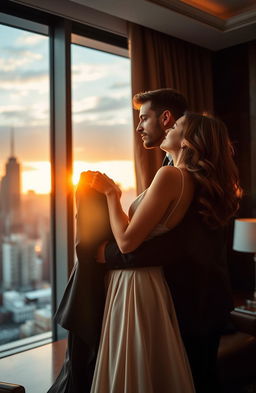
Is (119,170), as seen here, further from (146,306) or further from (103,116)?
(146,306)

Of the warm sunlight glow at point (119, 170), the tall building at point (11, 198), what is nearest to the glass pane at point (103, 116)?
the warm sunlight glow at point (119, 170)

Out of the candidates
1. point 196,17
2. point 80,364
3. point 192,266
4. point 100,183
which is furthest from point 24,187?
point 196,17

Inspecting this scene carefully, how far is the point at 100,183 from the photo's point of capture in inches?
65.1

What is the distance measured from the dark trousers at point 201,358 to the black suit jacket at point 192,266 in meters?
0.05

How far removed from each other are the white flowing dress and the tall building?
4.70 ft

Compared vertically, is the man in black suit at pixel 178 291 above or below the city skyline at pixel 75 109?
below

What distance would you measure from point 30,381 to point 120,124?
2.18 m

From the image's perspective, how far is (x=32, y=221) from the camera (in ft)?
9.83

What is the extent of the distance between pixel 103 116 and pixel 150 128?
1.44m

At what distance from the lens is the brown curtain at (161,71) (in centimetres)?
333

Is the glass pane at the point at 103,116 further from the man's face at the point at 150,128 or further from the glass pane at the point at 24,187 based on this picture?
the man's face at the point at 150,128

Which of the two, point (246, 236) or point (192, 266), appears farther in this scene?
point (246, 236)

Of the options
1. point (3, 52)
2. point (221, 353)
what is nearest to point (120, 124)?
point (3, 52)

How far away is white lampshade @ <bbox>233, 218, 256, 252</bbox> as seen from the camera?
127 inches
